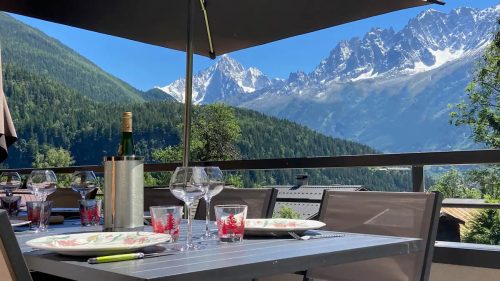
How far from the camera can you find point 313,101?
5659 cm

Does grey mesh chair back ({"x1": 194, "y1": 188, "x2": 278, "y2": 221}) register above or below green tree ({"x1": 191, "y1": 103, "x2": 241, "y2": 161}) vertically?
below

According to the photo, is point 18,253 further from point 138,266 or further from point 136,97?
point 136,97

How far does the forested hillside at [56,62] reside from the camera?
3131 centimetres

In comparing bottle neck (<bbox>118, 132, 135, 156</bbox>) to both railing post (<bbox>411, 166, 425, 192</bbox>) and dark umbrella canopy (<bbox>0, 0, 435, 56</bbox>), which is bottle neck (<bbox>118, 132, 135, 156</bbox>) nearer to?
railing post (<bbox>411, 166, 425, 192</bbox>)

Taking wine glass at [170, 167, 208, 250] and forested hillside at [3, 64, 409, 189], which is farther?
forested hillside at [3, 64, 409, 189]

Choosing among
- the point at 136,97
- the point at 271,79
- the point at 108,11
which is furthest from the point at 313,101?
the point at 108,11

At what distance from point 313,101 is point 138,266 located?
56.2 meters

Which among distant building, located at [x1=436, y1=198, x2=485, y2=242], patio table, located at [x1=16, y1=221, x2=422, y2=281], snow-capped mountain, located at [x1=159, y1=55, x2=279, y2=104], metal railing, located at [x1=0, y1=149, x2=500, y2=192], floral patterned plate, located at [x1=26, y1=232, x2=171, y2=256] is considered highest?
A: snow-capped mountain, located at [x1=159, y1=55, x2=279, y2=104]

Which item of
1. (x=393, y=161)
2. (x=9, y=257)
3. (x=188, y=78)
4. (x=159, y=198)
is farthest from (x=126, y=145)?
(x=188, y=78)

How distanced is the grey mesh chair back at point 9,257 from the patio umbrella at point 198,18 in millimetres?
2868

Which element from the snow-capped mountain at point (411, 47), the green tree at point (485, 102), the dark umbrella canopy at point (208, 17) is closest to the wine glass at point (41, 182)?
the dark umbrella canopy at point (208, 17)

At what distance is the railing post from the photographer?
2438 millimetres

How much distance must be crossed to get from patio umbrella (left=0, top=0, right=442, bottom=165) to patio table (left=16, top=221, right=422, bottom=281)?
8.06ft

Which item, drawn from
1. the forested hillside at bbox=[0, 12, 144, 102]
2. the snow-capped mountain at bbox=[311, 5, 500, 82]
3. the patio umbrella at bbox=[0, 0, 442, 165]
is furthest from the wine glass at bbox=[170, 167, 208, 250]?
the snow-capped mountain at bbox=[311, 5, 500, 82]
